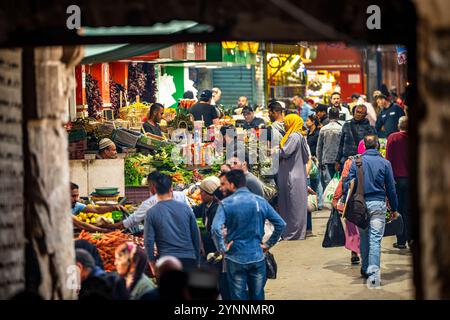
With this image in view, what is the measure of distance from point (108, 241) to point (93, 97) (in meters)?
6.81

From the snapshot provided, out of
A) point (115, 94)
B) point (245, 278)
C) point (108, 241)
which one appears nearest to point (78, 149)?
point (108, 241)

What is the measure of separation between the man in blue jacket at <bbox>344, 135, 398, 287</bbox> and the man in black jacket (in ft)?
12.0

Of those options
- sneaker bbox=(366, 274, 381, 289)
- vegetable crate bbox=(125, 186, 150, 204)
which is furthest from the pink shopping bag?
vegetable crate bbox=(125, 186, 150, 204)

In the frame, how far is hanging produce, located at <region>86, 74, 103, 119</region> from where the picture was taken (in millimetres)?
17328

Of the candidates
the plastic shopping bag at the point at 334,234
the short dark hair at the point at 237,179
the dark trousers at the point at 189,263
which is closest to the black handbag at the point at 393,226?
the plastic shopping bag at the point at 334,234

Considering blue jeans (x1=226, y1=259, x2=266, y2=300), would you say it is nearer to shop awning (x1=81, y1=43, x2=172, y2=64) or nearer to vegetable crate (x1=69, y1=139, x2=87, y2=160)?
shop awning (x1=81, y1=43, x2=172, y2=64)

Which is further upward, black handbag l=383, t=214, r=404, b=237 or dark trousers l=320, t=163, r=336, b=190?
dark trousers l=320, t=163, r=336, b=190

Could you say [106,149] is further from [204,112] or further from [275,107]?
[204,112]

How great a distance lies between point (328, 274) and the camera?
13.5 m

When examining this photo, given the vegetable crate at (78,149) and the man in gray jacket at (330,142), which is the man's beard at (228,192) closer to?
the vegetable crate at (78,149)

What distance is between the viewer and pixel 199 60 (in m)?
19.8

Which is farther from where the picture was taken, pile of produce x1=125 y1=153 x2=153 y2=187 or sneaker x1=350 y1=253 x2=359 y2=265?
sneaker x1=350 y1=253 x2=359 y2=265

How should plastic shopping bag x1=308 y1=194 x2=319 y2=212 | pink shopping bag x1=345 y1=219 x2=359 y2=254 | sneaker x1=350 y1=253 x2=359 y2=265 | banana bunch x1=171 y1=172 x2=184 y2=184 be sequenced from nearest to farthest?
1. pink shopping bag x1=345 y1=219 x2=359 y2=254
2. banana bunch x1=171 y1=172 x2=184 y2=184
3. sneaker x1=350 y1=253 x2=359 y2=265
4. plastic shopping bag x1=308 y1=194 x2=319 y2=212
